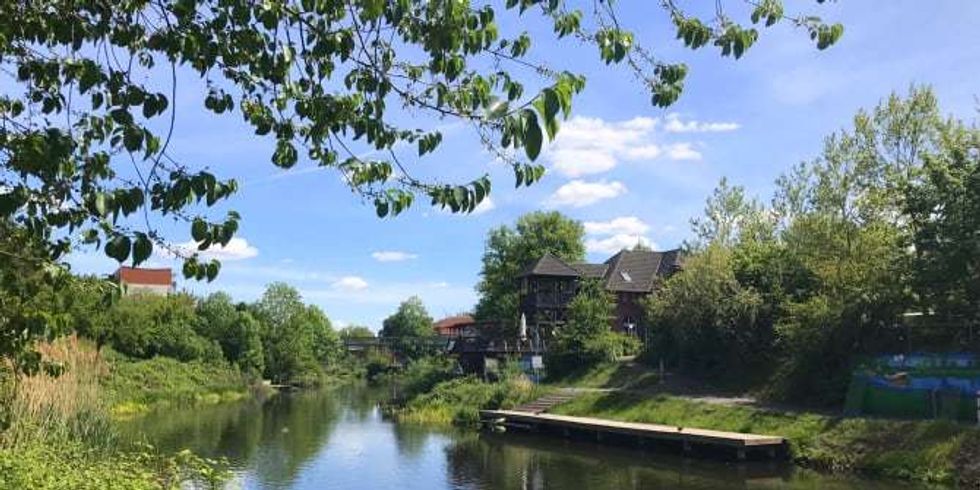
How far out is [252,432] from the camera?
3597cm

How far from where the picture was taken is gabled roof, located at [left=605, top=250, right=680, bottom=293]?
60.4 m

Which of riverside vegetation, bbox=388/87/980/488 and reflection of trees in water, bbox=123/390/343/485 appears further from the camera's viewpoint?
reflection of trees in water, bbox=123/390/343/485

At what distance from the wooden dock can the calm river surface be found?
0.63 m

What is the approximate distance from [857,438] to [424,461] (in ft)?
41.5

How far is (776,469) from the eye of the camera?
897 inches

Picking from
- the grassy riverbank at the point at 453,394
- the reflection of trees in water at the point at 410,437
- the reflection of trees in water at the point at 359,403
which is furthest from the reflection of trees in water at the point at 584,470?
the reflection of trees in water at the point at 359,403

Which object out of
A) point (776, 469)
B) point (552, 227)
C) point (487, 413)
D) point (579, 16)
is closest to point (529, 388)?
point (487, 413)

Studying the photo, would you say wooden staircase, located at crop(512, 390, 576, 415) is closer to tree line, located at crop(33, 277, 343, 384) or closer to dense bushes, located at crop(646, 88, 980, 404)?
dense bushes, located at crop(646, 88, 980, 404)

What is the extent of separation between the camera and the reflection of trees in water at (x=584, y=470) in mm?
21984

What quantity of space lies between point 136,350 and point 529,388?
29.9 meters

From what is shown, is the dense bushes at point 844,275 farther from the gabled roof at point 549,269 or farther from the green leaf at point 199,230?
the green leaf at point 199,230

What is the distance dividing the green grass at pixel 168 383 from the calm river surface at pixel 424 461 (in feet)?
22.2

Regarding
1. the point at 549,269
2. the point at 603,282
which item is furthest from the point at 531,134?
the point at 549,269

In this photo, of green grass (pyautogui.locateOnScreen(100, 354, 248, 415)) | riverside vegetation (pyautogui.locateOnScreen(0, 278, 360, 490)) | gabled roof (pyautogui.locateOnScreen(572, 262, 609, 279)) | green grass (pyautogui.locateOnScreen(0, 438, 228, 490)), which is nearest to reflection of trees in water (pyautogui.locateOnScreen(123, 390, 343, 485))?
riverside vegetation (pyautogui.locateOnScreen(0, 278, 360, 490))
